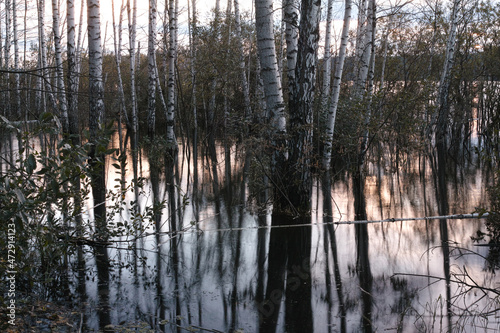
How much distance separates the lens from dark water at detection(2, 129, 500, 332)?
3.79 m

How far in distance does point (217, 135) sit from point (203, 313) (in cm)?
1991

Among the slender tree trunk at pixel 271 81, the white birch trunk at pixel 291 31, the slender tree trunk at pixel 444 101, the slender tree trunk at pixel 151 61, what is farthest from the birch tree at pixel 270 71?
the slender tree trunk at pixel 151 61

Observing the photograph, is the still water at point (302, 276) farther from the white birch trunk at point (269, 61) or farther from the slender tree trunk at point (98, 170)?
the white birch trunk at point (269, 61)

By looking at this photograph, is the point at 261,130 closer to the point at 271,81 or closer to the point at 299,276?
the point at 271,81

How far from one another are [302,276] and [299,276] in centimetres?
3

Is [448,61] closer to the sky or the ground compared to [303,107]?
closer to the sky

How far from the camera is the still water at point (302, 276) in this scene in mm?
3793

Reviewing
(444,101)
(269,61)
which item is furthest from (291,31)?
(444,101)

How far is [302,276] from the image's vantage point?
4.90 m

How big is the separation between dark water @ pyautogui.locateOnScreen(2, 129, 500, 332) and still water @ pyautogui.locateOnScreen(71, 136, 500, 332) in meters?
0.01

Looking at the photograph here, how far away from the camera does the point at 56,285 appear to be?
4.29m

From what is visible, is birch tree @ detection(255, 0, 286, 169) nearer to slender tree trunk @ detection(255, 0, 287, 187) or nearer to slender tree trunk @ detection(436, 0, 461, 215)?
slender tree trunk @ detection(255, 0, 287, 187)

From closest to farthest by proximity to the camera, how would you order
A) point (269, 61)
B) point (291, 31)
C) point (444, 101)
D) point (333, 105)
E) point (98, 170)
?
point (98, 170) < point (269, 61) < point (291, 31) < point (333, 105) < point (444, 101)

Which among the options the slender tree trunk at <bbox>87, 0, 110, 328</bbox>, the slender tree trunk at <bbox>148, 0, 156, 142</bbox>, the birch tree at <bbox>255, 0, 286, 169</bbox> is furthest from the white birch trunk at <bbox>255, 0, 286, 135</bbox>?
the slender tree trunk at <bbox>148, 0, 156, 142</bbox>
